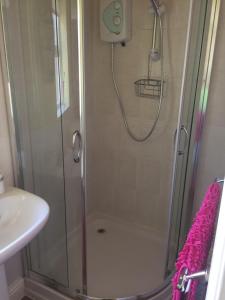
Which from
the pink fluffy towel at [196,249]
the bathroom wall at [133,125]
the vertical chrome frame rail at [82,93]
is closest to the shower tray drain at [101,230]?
the bathroom wall at [133,125]

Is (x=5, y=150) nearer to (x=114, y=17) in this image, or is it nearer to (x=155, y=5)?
(x=114, y=17)

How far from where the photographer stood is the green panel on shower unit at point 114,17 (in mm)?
1894

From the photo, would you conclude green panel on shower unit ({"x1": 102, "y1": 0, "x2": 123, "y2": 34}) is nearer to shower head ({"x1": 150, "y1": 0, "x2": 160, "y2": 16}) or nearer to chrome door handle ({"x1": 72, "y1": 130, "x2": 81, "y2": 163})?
shower head ({"x1": 150, "y1": 0, "x2": 160, "y2": 16})

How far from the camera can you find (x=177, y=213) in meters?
1.77

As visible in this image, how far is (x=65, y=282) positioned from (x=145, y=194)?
99cm

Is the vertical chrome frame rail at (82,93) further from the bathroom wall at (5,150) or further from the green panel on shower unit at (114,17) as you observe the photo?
the green panel on shower unit at (114,17)

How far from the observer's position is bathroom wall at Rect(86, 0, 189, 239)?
75.4 inches

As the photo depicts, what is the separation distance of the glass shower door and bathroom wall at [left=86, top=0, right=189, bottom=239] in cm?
66

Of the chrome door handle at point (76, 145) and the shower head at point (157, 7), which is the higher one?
the shower head at point (157, 7)

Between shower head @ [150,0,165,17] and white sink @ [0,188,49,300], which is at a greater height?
shower head @ [150,0,165,17]

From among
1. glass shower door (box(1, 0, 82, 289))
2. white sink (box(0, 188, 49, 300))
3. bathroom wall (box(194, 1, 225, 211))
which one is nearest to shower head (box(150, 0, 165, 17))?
bathroom wall (box(194, 1, 225, 211))

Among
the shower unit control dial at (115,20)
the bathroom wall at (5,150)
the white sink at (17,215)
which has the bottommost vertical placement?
the white sink at (17,215)

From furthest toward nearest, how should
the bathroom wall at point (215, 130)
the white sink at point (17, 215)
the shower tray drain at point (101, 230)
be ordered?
the shower tray drain at point (101, 230), the bathroom wall at point (215, 130), the white sink at point (17, 215)

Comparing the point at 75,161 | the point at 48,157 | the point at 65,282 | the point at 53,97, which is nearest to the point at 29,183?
the point at 48,157
